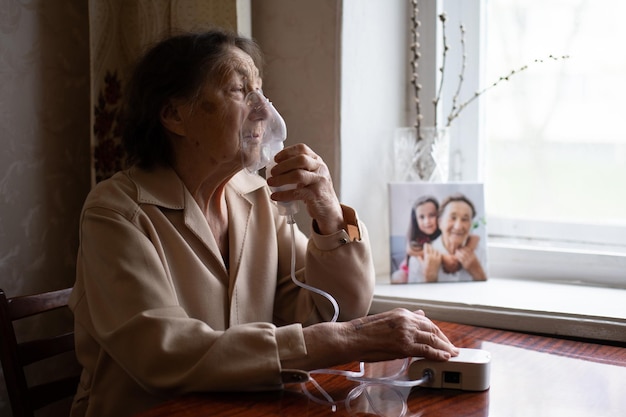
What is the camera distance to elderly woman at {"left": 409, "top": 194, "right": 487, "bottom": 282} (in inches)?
79.8

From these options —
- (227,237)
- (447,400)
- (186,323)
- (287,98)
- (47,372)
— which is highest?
(287,98)

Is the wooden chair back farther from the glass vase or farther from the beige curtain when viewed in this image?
the glass vase

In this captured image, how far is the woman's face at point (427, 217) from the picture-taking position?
2021 millimetres

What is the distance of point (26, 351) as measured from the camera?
1.59 meters

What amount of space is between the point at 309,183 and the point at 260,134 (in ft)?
0.50

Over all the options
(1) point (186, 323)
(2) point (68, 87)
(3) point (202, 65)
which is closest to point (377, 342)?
(1) point (186, 323)

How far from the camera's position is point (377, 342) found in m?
1.34

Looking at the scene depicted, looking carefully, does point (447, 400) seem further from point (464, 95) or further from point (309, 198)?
point (464, 95)

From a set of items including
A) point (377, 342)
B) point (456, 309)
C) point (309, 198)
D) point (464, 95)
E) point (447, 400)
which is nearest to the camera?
point (447, 400)

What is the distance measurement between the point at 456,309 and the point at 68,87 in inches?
46.6

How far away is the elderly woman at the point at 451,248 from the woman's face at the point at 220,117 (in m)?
0.69

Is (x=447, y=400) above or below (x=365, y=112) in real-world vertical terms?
below

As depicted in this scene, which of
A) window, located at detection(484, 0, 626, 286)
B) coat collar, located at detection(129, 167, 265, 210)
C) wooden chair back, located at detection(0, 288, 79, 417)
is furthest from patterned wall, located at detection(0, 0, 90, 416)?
window, located at detection(484, 0, 626, 286)

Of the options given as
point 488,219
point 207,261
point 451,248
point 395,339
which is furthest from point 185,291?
point 488,219
